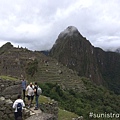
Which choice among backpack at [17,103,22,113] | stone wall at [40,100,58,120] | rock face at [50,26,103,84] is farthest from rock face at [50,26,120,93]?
backpack at [17,103,22,113]

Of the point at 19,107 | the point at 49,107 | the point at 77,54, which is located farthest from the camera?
the point at 77,54

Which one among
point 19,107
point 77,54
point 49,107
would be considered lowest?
point 49,107

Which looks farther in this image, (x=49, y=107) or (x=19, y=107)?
(x=49, y=107)

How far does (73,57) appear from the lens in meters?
178

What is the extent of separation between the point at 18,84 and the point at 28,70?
164 feet

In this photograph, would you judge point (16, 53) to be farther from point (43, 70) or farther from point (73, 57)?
point (73, 57)

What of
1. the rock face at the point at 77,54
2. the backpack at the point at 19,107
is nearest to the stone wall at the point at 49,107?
the backpack at the point at 19,107

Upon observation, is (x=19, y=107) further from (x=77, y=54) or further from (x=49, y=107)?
(x=77, y=54)

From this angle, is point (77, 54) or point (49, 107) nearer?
point (49, 107)

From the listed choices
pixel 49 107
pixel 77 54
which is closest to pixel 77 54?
pixel 77 54

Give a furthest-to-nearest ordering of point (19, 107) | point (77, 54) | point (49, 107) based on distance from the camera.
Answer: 1. point (77, 54)
2. point (49, 107)
3. point (19, 107)

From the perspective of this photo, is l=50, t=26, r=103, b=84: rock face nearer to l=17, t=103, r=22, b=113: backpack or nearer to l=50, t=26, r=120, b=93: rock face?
l=50, t=26, r=120, b=93: rock face

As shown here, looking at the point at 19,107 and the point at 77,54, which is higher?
the point at 77,54

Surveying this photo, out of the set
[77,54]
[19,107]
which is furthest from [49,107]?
[77,54]
